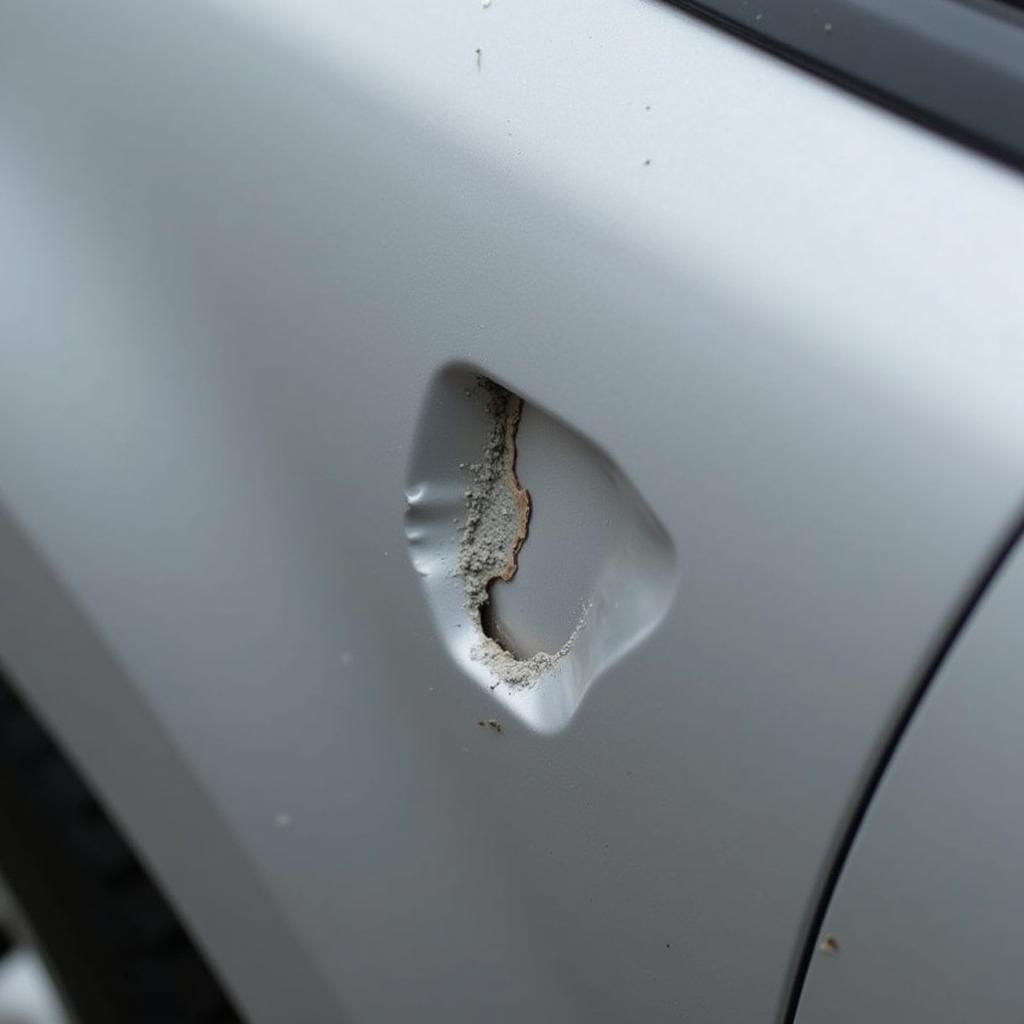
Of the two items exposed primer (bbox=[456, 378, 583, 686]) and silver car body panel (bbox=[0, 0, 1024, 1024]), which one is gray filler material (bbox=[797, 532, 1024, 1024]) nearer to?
silver car body panel (bbox=[0, 0, 1024, 1024])

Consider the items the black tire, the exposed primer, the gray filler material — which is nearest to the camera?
the gray filler material

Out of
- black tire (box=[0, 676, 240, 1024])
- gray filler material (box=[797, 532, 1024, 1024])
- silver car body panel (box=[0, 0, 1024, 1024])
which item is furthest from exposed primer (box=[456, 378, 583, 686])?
black tire (box=[0, 676, 240, 1024])

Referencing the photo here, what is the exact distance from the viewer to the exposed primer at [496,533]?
0.97 m

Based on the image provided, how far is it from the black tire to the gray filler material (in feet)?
2.02

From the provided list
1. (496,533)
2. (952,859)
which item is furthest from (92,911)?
(952,859)

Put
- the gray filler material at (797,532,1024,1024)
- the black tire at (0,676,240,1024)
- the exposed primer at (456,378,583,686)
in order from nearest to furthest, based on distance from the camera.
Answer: the gray filler material at (797,532,1024,1024), the exposed primer at (456,378,583,686), the black tire at (0,676,240,1024)

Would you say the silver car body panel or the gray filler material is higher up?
the silver car body panel

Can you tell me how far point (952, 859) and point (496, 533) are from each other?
0.39 m

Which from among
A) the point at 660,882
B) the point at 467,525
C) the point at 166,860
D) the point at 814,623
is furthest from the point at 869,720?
the point at 166,860

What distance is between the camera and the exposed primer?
0.97 metres

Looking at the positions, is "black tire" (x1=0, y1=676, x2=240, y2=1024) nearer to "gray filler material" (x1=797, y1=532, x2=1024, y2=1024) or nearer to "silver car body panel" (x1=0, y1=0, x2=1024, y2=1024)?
"silver car body panel" (x1=0, y1=0, x2=1024, y2=1024)

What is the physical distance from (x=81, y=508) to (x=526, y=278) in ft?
1.42

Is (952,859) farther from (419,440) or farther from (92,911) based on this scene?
(92,911)

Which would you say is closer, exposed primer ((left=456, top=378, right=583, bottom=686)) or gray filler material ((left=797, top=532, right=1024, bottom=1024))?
gray filler material ((left=797, top=532, right=1024, bottom=1024))
